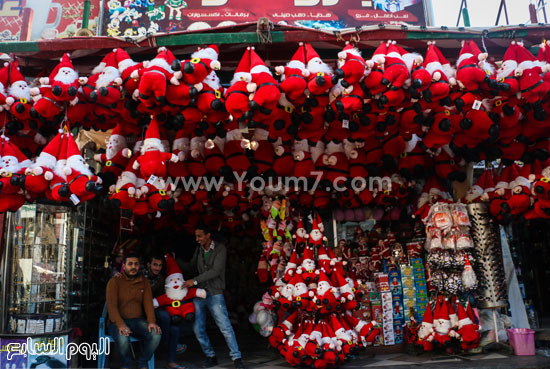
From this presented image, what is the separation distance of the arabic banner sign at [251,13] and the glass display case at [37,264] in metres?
3.00

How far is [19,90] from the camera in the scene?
3.38m

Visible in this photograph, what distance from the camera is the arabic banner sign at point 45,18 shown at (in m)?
6.66

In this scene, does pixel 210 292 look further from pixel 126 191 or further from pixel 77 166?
pixel 77 166

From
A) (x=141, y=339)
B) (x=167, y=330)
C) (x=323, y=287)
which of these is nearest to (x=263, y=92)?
(x=323, y=287)

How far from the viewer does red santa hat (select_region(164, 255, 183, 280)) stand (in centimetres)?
492

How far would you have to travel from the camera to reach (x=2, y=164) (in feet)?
11.0

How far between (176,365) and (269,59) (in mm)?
3206

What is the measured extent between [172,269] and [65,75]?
2.44 m

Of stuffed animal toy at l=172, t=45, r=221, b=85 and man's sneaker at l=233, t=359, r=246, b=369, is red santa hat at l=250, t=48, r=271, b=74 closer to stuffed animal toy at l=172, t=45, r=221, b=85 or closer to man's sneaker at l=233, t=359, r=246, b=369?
stuffed animal toy at l=172, t=45, r=221, b=85

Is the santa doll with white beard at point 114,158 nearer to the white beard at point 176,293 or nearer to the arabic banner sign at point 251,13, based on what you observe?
the white beard at point 176,293

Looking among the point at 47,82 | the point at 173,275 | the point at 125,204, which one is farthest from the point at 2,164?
the point at 173,275

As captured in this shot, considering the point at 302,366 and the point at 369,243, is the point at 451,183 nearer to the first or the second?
the point at 369,243

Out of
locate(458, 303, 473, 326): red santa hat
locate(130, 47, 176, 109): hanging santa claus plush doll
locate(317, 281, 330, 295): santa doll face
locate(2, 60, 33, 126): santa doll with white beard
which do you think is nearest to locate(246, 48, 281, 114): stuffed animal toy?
locate(130, 47, 176, 109): hanging santa claus plush doll

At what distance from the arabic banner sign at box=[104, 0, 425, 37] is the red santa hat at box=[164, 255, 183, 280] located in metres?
3.35
